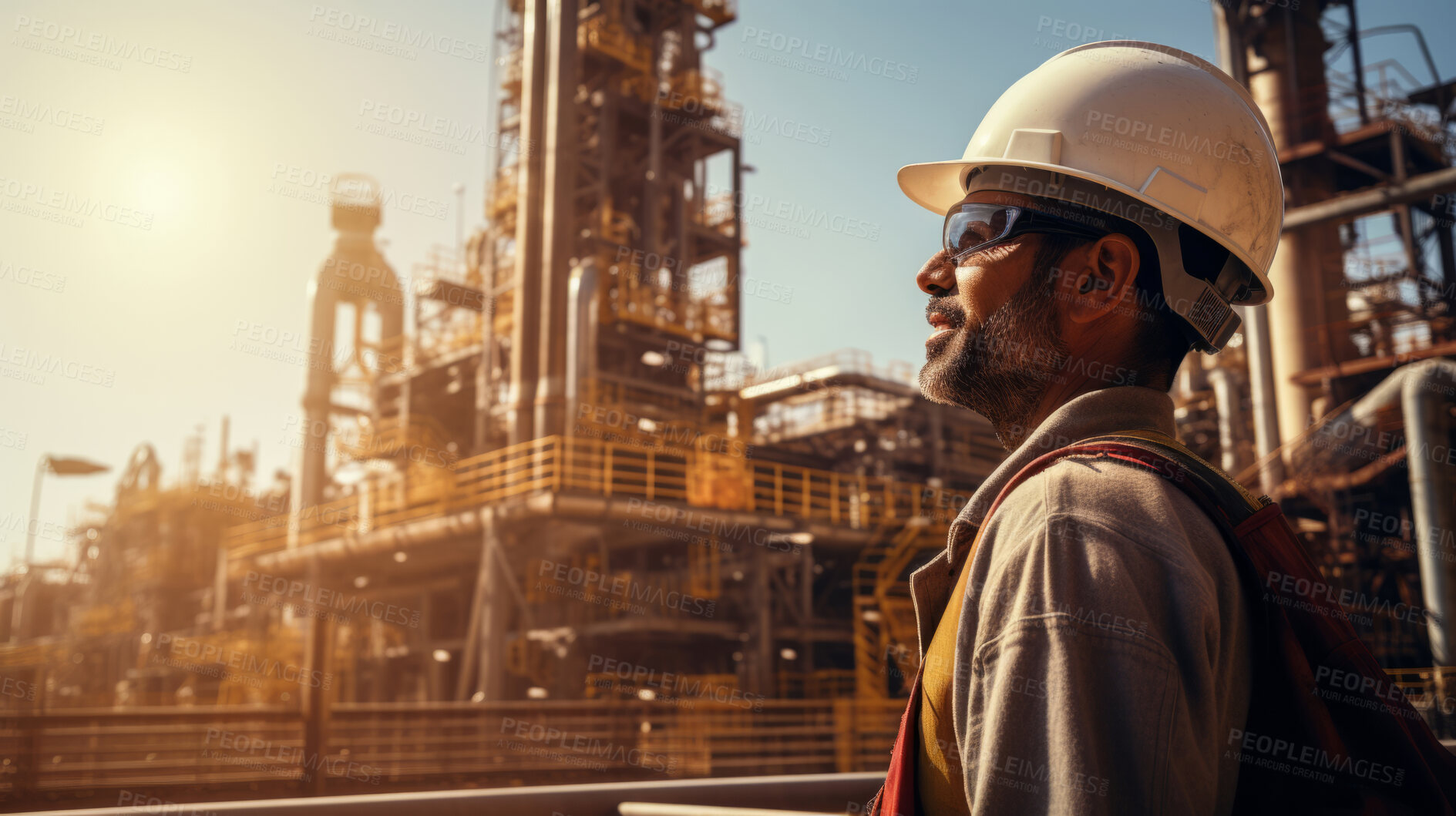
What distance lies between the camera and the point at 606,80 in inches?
917

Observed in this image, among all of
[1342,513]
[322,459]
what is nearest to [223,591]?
[322,459]

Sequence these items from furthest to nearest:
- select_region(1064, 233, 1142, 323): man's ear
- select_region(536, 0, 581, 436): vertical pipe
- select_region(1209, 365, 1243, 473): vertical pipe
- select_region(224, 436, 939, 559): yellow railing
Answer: select_region(1209, 365, 1243, 473): vertical pipe
select_region(536, 0, 581, 436): vertical pipe
select_region(224, 436, 939, 559): yellow railing
select_region(1064, 233, 1142, 323): man's ear

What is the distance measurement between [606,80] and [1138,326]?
75.9ft

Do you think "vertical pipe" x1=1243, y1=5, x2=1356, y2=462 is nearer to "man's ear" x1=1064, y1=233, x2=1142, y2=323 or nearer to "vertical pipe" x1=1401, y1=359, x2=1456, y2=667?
"vertical pipe" x1=1401, y1=359, x2=1456, y2=667

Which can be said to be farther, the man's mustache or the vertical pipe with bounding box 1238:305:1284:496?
the vertical pipe with bounding box 1238:305:1284:496

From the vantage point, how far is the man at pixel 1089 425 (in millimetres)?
1008

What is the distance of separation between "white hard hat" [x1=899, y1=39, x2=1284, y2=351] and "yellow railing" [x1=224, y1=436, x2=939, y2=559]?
14.6m

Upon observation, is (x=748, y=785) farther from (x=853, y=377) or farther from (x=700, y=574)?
Result: (x=853, y=377)

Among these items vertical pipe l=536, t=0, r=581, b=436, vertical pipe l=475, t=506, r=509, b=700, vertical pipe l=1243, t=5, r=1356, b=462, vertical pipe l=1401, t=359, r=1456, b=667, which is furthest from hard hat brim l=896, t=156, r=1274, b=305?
vertical pipe l=1243, t=5, r=1356, b=462

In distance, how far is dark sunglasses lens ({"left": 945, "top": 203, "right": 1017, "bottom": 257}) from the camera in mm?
1566

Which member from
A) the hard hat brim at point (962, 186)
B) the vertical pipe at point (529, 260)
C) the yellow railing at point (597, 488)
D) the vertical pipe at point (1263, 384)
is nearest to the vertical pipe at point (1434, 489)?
the vertical pipe at point (1263, 384)

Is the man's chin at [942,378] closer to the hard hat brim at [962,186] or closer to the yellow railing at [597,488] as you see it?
the hard hat brim at [962,186]

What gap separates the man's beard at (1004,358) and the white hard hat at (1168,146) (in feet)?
0.61

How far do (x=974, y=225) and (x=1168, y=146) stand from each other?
298mm
